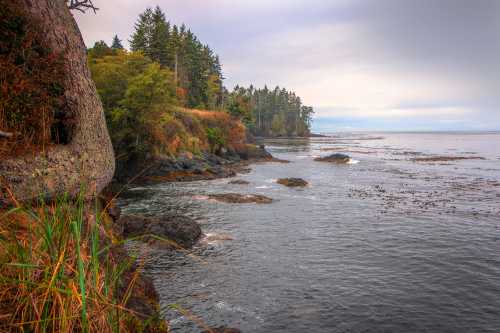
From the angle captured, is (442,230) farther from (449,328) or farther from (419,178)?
(419,178)

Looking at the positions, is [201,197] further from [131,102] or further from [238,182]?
[131,102]

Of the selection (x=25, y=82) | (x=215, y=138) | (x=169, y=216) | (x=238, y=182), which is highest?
(x=25, y=82)

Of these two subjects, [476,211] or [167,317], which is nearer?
[167,317]

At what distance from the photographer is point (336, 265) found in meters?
15.6

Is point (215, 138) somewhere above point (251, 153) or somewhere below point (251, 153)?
above

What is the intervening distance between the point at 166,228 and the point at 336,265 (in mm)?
A: 9370

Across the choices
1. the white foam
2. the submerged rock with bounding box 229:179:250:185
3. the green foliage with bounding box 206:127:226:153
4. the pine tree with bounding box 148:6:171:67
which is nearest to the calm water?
the white foam

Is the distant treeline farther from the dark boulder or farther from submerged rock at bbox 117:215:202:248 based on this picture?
submerged rock at bbox 117:215:202:248

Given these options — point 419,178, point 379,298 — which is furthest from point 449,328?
point 419,178

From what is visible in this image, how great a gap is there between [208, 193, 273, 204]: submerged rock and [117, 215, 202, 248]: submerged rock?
980 cm

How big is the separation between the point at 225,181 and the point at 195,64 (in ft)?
165

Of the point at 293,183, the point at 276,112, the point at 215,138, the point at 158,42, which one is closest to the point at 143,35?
the point at 158,42

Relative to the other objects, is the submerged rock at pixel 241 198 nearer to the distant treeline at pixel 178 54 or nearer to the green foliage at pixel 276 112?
the distant treeline at pixel 178 54

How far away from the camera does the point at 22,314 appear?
3.11m
